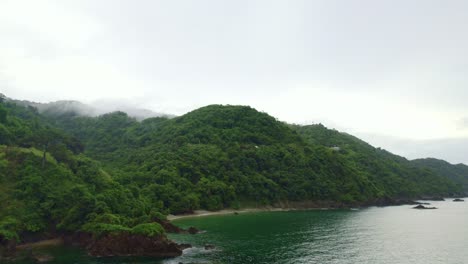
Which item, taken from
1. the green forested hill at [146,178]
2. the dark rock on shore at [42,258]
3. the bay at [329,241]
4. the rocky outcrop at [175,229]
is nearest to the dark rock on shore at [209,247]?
the bay at [329,241]

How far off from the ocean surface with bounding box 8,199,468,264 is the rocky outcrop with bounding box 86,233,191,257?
103 inches

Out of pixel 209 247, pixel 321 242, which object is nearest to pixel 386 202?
pixel 321 242

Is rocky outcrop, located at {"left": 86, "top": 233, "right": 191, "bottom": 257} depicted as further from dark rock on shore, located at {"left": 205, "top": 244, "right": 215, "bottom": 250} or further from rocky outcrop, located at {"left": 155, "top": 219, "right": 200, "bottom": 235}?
rocky outcrop, located at {"left": 155, "top": 219, "right": 200, "bottom": 235}

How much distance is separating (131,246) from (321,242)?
4037 centimetres

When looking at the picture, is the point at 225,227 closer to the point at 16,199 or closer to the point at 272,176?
the point at 16,199

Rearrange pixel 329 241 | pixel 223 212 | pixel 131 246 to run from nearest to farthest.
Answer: pixel 131 246, pixel 329 241, pixel 223 212

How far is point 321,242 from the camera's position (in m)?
79.6

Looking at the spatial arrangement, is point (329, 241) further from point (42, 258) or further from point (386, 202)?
point (386, 202)

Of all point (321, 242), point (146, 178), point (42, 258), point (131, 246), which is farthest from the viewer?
point (146, 178)

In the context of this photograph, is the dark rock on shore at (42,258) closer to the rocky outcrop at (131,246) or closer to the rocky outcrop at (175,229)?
the rocky outcrop at (131,246)

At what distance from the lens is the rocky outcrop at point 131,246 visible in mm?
66812

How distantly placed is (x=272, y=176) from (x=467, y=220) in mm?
79752

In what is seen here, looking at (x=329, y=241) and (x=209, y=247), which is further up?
(x=209, y=247)

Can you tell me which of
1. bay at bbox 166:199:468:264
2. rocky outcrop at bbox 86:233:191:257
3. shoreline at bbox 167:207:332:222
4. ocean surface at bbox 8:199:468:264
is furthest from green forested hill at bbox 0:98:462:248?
bay at bbox 166:199:468:264
